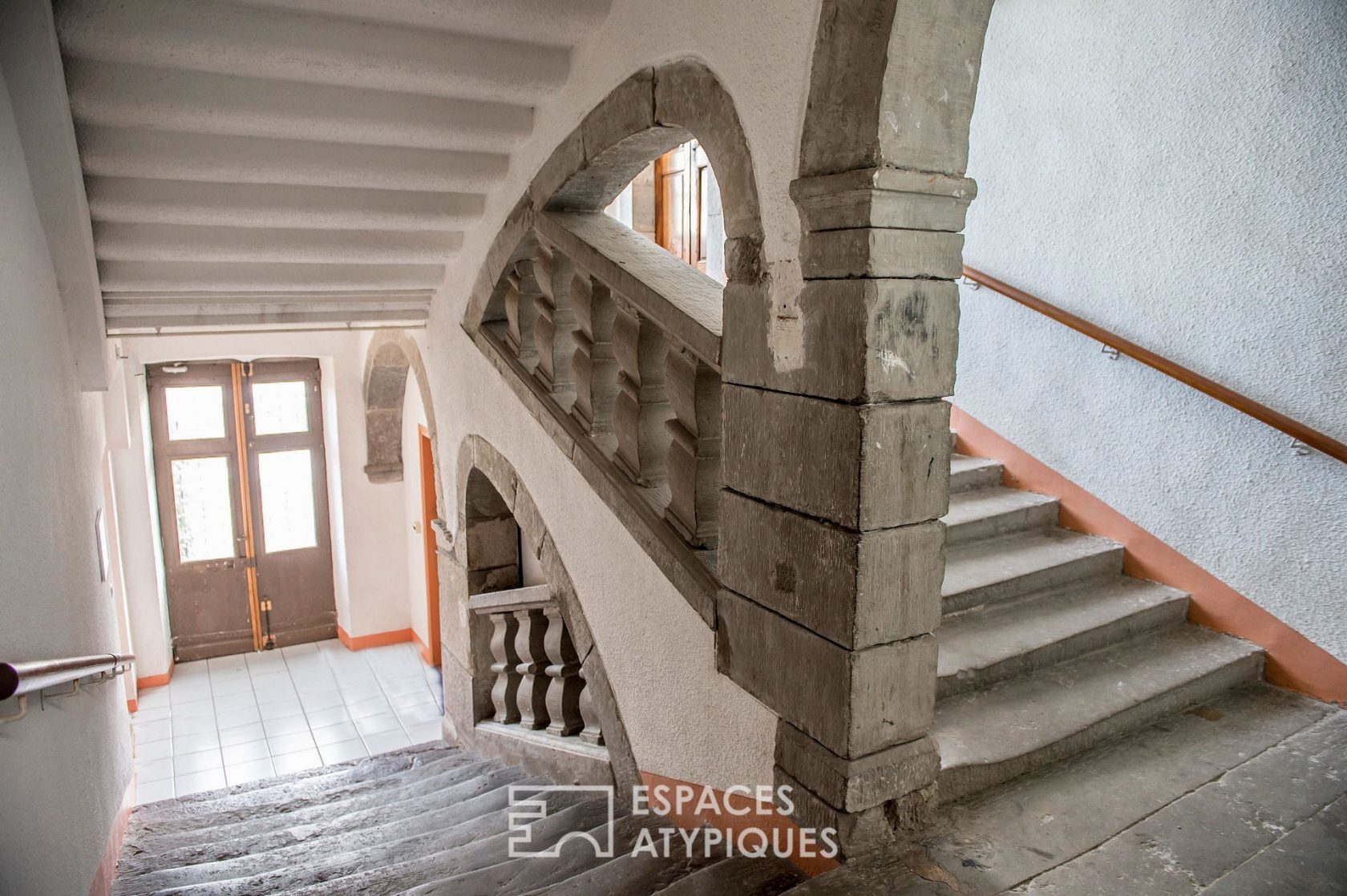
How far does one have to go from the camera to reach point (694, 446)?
85.3 inches

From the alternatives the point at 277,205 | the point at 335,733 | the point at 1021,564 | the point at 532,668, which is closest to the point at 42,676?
the point at 277,205

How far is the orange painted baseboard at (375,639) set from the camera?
7715 mm

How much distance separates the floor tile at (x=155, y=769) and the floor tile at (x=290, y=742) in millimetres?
588

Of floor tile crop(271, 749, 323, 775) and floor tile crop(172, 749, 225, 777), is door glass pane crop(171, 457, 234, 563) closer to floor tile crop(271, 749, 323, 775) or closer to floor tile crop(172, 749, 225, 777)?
floor tile crop(172, 749, 225, 777)

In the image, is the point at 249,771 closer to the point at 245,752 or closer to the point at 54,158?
the point at 245,752

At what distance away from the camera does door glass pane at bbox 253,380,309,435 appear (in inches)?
297

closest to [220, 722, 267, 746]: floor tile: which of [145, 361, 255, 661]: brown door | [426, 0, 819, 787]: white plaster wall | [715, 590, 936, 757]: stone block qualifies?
[145, 361, 255, 661]: brown door

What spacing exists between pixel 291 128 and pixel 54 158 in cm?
61

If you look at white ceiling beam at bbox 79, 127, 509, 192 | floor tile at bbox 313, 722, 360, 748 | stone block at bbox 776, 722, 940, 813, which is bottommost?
floor tile at bbox 313, 722, 360, 748

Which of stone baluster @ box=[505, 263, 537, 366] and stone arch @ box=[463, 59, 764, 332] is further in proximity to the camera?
stone baluster @ box=[505, 263, 537, 366]

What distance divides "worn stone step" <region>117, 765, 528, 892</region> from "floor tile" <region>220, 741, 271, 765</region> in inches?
93.0

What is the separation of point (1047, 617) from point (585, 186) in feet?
6.12

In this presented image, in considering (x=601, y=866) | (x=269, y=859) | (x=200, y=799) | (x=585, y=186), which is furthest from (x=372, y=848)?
(x=585, y=186)

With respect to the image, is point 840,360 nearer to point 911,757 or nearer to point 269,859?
point 911,757
